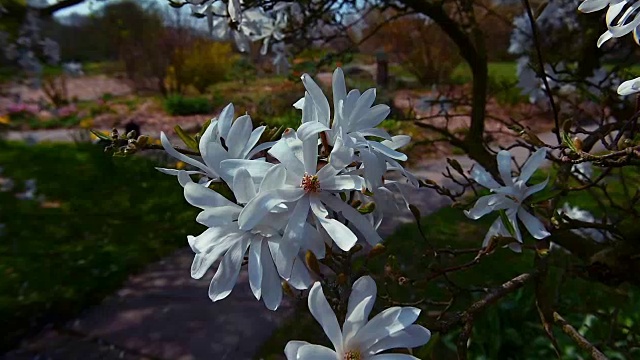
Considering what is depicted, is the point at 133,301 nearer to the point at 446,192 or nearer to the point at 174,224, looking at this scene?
the point at 174,224

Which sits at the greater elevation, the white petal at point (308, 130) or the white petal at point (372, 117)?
the white petal at point (372, 117)

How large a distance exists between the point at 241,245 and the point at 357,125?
0.63ft

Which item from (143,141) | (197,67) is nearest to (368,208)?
(143,141)

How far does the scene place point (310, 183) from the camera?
0.58 meters

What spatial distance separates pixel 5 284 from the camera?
280 cm

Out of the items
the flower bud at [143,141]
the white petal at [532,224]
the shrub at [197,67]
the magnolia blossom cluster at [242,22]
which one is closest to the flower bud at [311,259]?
the flower bud at [143,141]

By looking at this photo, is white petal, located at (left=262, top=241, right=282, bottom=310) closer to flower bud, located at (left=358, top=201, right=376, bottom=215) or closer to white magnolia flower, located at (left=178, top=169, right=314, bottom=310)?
white magnolia flower, located at (left=178, top=169, right=314, bottom=310)

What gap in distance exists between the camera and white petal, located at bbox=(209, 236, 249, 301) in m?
0.58

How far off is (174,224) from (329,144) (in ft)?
11.4

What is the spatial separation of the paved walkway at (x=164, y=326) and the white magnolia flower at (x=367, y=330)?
6.02ft

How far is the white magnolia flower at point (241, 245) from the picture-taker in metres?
0.56

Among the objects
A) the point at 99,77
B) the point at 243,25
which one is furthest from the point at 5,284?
the point at 99,77

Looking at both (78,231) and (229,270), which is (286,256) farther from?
(78,231)

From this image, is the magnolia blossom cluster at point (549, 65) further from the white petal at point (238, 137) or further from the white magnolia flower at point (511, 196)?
the white petal at point (238, 137)
